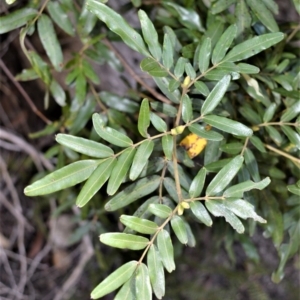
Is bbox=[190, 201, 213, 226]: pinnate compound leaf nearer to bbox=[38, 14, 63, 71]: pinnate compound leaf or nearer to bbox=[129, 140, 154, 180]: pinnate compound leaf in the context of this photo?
bbox=[129, 140, 154, 180]: pinnate compound leaf

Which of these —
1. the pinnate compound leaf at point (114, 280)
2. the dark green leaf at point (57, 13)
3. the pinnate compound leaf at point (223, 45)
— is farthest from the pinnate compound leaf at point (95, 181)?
the dark green leaf at point (57, 13)

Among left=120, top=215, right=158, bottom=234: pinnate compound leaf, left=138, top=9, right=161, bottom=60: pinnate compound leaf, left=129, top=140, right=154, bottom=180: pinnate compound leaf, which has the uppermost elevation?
left=138, top=9, right=161, bottom=60: pinnate compound leaf

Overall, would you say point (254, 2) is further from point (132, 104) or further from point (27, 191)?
point (27, 191)

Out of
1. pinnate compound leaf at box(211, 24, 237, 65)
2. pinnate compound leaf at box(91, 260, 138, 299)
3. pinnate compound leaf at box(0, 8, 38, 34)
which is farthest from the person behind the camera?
pinnate compound leaf at box(0, 8, 38, 34)

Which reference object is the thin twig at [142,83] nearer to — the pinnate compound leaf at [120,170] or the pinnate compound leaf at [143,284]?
the pinnate compound leaf at [120,170]

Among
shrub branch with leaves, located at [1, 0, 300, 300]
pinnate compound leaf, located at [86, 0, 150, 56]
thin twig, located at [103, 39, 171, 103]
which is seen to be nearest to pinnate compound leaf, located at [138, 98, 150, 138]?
shrub branch with leaves, located at [1, 0, 300, 300]

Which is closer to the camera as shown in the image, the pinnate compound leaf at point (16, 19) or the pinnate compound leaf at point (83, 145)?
the pinnate compound leaf at point (83, 145)
